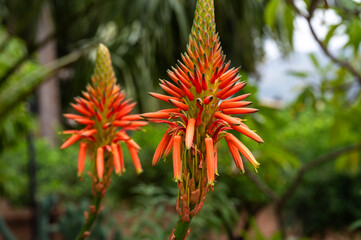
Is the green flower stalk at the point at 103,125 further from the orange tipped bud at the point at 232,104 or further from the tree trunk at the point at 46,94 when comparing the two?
the tree trunk at the point at 46,94

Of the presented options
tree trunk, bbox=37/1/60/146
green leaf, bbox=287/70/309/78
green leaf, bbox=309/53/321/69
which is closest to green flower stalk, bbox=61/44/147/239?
green leaf, bbox=287/70/309/78

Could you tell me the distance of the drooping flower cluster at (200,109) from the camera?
11.4 inches

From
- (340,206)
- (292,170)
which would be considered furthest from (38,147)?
(340,206)

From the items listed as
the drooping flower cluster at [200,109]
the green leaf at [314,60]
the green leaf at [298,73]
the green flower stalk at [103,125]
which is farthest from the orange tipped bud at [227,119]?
the green leaf at [314,60]

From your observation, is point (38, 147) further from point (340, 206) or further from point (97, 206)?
point (97, 206)

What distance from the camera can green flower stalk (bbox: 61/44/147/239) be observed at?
0.43 metres

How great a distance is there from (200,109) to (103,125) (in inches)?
7.2

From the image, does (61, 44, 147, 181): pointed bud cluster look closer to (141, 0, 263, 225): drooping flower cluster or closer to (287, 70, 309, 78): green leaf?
(141, 0, 263, 225): drooping flower cluster

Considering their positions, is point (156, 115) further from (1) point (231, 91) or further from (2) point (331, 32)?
(2) point (331, 32)

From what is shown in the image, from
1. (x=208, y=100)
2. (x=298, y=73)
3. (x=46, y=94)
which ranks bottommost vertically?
(x=208, y=100)

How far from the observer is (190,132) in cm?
28

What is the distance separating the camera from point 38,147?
3617mm

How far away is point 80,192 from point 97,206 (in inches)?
123

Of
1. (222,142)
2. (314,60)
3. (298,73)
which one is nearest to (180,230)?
(222,142)
